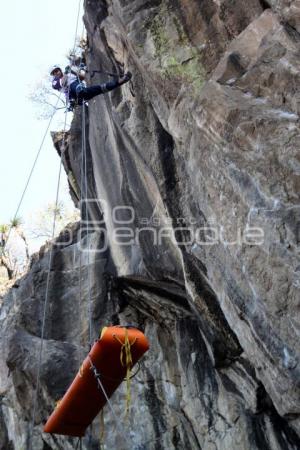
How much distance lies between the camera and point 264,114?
6.40 metres

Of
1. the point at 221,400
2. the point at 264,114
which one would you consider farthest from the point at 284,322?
the point at 221,400

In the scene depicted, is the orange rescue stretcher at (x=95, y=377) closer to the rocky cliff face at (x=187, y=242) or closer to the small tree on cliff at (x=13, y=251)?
the rocky cliff face at (x=187, y=242)

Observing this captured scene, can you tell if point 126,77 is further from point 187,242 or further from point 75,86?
point 187,242

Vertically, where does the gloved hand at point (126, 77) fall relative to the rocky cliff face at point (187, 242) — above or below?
above

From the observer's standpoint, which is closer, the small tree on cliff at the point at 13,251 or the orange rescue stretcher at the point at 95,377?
the orange rescue stretcher at the point at 95,377

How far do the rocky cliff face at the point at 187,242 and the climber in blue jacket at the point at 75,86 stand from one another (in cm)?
34

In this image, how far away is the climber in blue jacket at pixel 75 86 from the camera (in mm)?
11036

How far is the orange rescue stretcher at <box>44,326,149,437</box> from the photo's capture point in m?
7.32

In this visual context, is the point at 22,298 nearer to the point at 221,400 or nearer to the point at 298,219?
the point at 221,400

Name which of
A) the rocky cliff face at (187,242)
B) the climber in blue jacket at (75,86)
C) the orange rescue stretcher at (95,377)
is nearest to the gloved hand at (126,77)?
the rocky cliff face at (187,242)

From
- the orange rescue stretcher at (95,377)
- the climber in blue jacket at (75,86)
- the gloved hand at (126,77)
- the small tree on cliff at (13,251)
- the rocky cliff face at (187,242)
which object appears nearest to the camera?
the rocky cliff face at (187,242)

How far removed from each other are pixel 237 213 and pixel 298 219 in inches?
38.6

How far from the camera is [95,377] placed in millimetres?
7473

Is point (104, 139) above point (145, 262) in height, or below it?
above
